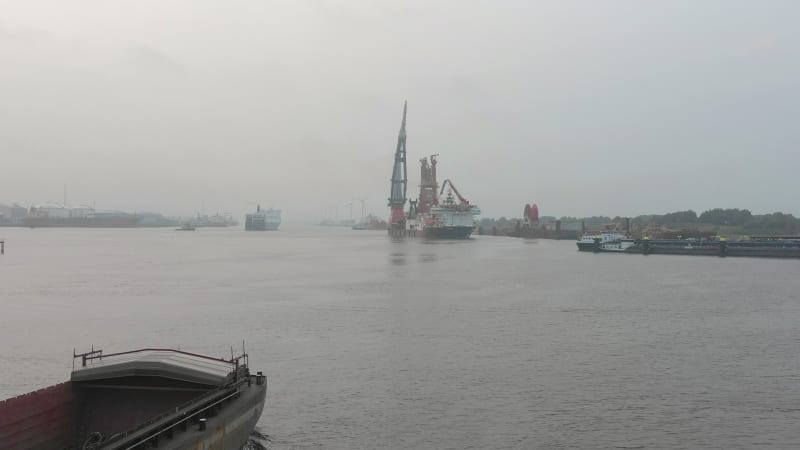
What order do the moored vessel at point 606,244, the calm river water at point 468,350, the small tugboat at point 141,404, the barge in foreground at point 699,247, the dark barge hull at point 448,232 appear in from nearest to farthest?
1. the small tugboat at point 141,404
2. the calm river water at point 468,350
3. the barge in foreground at point 699,247
4. the moored vessel at point 606,244
5. the dark barge hull at point 448,232

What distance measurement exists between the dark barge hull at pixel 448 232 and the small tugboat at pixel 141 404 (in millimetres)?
179300

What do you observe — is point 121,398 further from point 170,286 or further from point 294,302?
point 170,286

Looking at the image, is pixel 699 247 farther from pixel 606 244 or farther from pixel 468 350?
pixel 468 350

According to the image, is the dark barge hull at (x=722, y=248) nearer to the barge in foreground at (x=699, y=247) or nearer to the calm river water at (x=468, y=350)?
the barge in foreground at (x=699, y=247)

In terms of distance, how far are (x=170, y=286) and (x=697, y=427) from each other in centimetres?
4651

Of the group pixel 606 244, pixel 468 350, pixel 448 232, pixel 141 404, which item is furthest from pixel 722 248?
pixel 141 404

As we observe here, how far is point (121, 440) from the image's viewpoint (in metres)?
10.5

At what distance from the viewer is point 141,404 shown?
14.6 meters

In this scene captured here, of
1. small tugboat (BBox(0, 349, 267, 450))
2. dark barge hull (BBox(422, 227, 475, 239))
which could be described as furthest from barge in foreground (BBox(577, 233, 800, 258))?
small tugboat (BBox(0, 349, 267, 450))

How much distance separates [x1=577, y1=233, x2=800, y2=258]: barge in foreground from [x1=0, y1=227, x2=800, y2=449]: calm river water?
49.2 meters

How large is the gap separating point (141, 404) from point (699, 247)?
10989 cm

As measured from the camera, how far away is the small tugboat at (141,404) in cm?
1212

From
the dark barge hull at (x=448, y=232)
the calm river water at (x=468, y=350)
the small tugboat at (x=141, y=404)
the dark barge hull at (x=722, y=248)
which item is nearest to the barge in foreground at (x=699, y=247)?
the dark barge hull at (x=722, y=248)

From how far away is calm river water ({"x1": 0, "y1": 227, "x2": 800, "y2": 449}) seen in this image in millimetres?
17203
